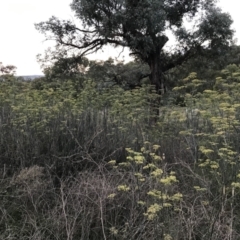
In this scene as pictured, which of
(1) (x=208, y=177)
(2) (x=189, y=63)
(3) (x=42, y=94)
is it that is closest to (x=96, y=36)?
(2) (x=189, y=63)

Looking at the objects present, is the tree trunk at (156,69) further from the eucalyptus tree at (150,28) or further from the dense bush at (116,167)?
the dense bush at (116,167)

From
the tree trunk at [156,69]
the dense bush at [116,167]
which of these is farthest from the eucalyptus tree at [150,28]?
the dense bush at [116,167]

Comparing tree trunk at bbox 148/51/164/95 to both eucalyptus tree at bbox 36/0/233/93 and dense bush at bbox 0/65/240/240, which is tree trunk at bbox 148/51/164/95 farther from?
dense bush at bbox 0/65/240/240

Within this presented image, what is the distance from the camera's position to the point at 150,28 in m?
10.6

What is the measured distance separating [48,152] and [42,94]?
1582mm

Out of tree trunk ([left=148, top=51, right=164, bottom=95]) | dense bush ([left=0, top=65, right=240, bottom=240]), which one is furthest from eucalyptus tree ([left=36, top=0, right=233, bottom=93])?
dense bush ([left=0, top=65, right=240, bottom=240])

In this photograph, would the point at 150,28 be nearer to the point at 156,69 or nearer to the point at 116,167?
the point at 156,69

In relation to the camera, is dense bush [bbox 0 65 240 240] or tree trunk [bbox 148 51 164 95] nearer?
dense bush [bbox 0 65 240 240]

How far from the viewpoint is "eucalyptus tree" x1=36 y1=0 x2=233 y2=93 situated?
10578 mm

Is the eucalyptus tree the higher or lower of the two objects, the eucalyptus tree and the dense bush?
the higher

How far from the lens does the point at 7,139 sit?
17.1ft

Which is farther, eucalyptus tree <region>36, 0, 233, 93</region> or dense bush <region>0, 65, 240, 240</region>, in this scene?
eucalyptus tree <region>36, 0, 233, 93</region>

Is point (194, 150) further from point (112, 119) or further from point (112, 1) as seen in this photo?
point (112, 1)

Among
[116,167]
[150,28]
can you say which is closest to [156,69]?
[150,28]
